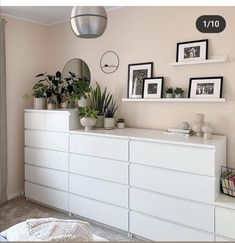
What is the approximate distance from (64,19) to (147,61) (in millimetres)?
1459

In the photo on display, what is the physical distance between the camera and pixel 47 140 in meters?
3.39

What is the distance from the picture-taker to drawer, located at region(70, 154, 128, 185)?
9.10 ft

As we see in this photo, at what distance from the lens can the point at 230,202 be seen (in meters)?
2.28

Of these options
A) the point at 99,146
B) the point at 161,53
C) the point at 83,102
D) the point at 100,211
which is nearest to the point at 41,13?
the point at 83,102

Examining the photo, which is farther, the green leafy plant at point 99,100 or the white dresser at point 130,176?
the green leafy plant at point 99,100

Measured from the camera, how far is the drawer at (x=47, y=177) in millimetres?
3264

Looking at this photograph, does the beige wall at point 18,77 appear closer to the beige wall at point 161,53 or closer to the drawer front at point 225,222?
the beige wall at point 161,53

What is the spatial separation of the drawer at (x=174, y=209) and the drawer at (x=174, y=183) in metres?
0.06

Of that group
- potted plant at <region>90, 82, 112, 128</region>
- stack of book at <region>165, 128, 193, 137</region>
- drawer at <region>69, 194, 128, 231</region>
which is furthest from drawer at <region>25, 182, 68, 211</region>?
stack of book at <region>165, 128, 193, 137</region>

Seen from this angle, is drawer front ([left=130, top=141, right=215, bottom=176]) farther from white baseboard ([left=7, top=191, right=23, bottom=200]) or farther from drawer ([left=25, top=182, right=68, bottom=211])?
white baseboard ([left=7, top=191, right=23, bottom=200])

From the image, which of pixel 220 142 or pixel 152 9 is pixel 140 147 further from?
pixel 152 9

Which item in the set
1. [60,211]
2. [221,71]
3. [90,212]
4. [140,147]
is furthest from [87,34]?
[60,211]

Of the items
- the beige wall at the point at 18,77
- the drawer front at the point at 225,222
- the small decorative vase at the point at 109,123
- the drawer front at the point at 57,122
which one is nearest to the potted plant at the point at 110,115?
the small decorative vase at the point at 109,123

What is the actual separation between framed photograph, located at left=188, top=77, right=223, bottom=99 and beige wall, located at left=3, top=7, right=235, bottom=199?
0.07 meters
